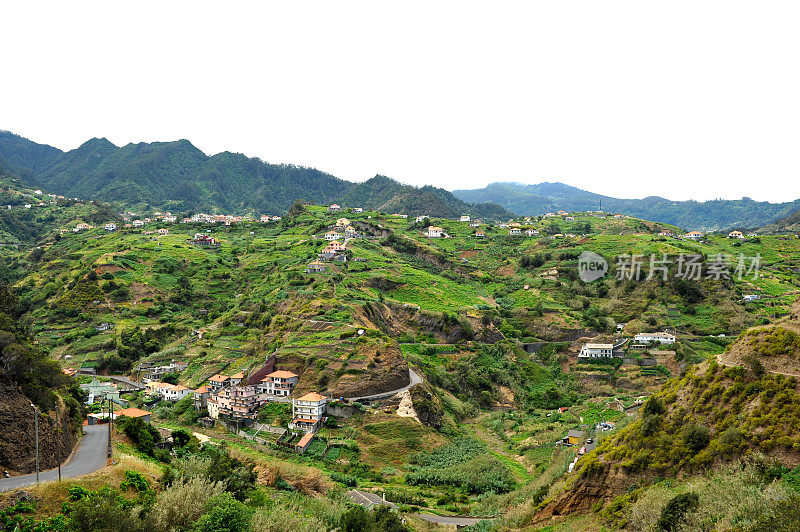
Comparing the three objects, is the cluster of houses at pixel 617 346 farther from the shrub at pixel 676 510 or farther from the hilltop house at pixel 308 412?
the shrub at pixel 676 510

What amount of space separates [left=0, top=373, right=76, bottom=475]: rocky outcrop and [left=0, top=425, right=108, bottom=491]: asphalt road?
0.49m

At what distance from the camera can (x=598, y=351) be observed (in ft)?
187

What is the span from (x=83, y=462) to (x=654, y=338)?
185 ft

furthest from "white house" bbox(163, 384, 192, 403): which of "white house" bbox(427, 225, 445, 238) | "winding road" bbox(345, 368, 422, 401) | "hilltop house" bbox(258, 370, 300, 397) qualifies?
"white house" bbox(427, 225, 445, 238)

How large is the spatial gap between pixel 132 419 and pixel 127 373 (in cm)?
3336

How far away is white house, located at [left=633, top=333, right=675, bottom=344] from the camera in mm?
57125

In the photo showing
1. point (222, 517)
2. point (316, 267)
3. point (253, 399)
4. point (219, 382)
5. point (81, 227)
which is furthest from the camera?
point (81, 227)

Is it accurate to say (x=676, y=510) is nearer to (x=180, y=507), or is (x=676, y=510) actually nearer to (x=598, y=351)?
(x=180, y=507)

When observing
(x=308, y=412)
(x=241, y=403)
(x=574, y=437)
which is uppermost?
(x=574, y=437)

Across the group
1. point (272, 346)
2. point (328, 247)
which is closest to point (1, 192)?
point (328, 247)

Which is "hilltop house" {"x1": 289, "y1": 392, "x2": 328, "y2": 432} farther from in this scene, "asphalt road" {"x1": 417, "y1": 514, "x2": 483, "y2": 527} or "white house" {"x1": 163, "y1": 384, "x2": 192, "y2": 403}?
"white house" {"x1": 163, "y1": 384, "x2": 192, "y2": 403}

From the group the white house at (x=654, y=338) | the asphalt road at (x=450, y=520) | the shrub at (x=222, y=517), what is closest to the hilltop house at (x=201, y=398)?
the asphalt road at (x=450, y=520)

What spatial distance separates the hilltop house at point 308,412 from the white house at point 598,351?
108 ft

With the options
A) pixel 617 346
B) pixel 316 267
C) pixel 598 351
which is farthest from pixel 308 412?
pixel 617 346
